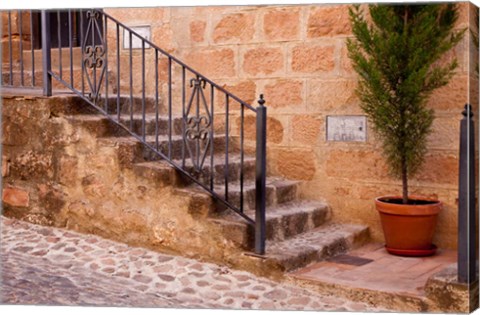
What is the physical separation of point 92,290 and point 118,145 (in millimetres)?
1145

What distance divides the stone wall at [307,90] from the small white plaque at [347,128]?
0.04 m

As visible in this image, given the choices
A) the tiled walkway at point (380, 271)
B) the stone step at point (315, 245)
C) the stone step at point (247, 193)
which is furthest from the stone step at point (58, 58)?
the tiled walkway at point (380, 271)

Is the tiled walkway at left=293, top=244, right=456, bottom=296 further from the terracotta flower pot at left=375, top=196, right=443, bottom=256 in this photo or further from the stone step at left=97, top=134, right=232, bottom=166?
the stone step at left=97, top=134, right=232, bottom=166

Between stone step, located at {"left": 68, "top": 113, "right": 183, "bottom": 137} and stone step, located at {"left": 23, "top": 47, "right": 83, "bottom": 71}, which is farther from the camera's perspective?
stone step, located at {"left": 23, "top": 47, "right": 83, "bottom": 71}

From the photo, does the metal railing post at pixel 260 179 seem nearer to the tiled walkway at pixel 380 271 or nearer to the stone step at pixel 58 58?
the tiled walkway at pixel 380 271

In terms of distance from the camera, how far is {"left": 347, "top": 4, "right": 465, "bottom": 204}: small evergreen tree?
14.5ft

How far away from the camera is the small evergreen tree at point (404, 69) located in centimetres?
443

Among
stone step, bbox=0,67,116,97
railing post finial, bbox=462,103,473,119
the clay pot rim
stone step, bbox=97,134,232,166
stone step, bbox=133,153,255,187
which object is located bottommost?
the clay pot rim

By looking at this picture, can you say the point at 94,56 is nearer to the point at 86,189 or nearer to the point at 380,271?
the point at 86,189

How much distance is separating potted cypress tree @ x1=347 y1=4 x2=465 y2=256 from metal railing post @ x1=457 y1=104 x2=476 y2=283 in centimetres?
68

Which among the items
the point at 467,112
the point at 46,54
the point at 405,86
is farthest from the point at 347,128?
the point at 46,54

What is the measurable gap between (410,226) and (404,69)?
94 cm

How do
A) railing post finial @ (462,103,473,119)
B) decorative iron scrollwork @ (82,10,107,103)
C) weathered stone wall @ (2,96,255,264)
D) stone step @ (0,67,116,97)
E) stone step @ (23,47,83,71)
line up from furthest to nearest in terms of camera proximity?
1. stone step @ (23,47,83,71)
2. stone step @ (0,67,116,97)
3. decorative iron scrollwork @ (82,10,107,103)
4. weathered stone wall @ (2,96,255,264)
5. railing post finial @ (462,103,473,119)

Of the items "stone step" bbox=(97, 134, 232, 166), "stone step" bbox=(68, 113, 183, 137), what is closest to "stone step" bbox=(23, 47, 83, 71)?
"stone step" bbox=(68, 113, 183, 137)
